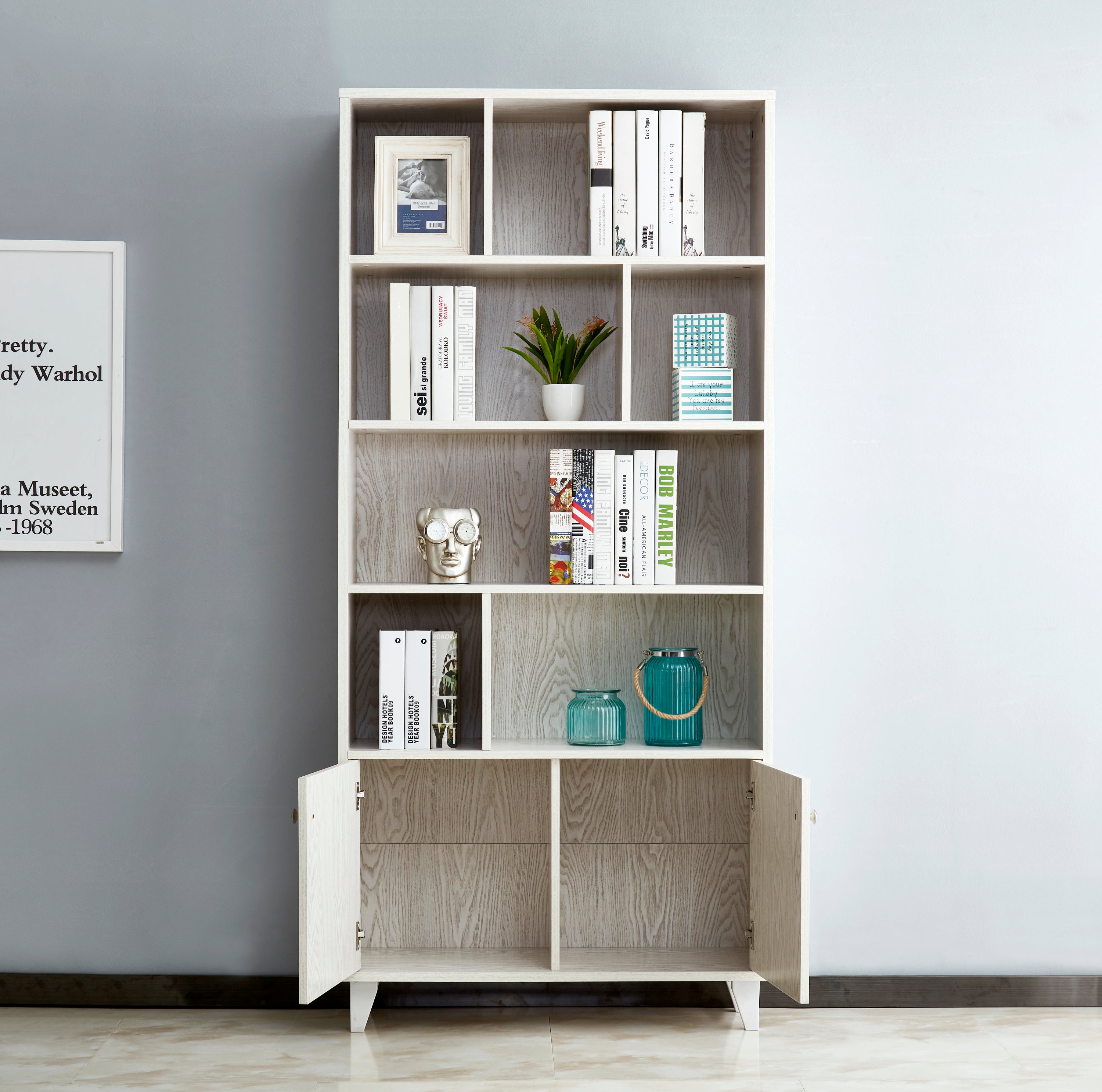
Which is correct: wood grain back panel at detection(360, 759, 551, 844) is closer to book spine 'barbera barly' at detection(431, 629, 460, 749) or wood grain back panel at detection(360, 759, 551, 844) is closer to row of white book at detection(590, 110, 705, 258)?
book spine 'barbera barly' at detection(431, 629, 460, 749)

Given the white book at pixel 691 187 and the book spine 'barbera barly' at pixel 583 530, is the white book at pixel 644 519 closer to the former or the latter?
the book spine 'barbera barly' at pixel 583 530

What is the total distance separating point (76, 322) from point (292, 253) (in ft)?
1.67

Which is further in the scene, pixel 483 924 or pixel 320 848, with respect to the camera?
pixel 483 924

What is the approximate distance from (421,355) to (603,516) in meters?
0.51

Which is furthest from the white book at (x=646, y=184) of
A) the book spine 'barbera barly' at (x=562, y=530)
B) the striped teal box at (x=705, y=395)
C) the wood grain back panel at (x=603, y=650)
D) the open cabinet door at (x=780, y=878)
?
the open cabinet door at (x=780, y=878)

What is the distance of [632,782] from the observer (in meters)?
2.33

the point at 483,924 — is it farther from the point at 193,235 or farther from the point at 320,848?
the point at 193,235

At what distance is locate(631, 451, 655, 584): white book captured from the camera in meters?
2.13

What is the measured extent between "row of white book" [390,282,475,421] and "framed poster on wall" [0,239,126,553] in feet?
2.25

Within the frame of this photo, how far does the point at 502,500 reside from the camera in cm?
232

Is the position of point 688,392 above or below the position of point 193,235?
below

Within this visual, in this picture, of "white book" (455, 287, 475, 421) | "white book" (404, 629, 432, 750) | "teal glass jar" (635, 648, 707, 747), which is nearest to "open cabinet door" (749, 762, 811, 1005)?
"teal glass jar" (635, 648, 707, 747)

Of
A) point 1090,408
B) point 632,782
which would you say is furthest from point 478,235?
point 1090,408

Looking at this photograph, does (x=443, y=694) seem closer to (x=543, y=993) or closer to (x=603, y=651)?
(x=603, y=651)
